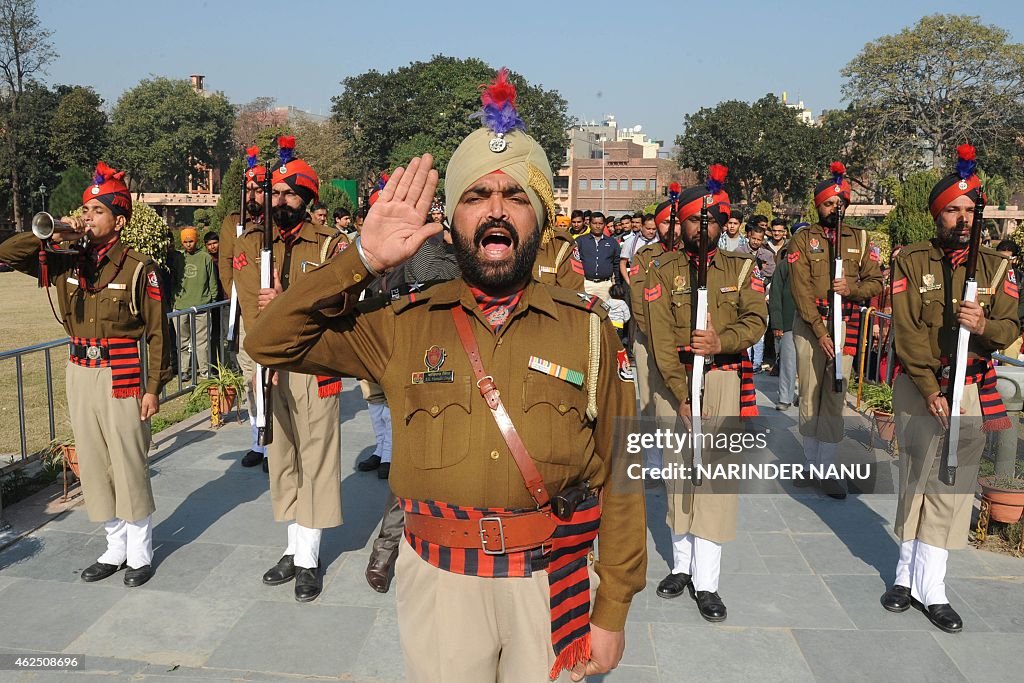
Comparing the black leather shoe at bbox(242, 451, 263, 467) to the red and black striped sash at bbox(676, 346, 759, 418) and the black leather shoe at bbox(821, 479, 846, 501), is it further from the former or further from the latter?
the black leather shoe at bbox(821, 479, 846, 501)

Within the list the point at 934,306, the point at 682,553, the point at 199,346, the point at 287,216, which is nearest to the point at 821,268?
the point at 934,306

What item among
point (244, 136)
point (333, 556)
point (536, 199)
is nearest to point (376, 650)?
point (333, 556)

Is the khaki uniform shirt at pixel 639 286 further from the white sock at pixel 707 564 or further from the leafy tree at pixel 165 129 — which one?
the leafy tree at pixel 165 129

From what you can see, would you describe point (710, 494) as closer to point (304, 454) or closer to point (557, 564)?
point (304, 454)

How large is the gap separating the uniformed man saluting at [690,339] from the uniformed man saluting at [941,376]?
2.88 ft

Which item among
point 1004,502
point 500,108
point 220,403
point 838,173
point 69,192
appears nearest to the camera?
point 500,108

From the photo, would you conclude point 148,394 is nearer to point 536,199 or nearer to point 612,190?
point 536,199

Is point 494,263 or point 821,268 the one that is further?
point 821,268

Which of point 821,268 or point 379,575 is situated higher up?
point 821,268

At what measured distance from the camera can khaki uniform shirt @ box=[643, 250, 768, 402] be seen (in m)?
5.05

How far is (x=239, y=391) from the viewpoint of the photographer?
9.13 metres

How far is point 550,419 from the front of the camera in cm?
239

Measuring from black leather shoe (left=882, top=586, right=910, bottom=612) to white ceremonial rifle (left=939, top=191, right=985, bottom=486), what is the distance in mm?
732

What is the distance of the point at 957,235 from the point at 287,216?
4.00m
